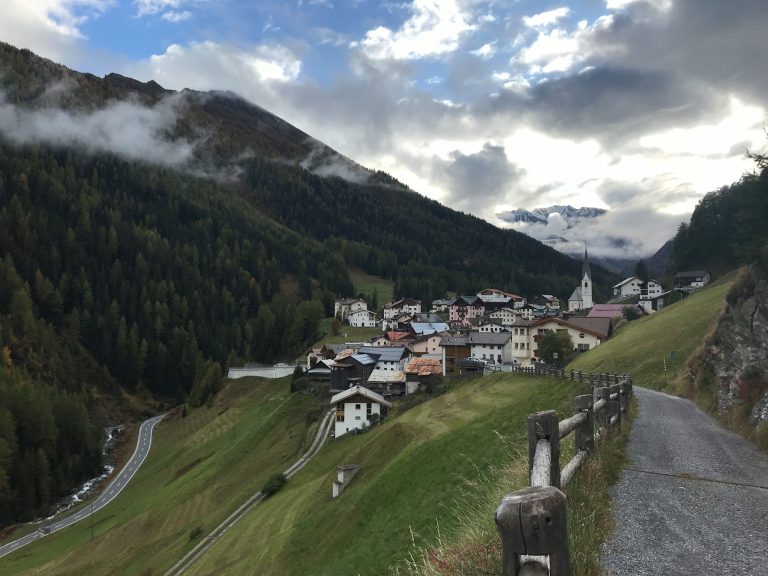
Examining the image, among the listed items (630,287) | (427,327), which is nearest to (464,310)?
(427,327)

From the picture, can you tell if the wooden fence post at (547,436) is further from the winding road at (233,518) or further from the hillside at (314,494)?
the winding road at (233,518)

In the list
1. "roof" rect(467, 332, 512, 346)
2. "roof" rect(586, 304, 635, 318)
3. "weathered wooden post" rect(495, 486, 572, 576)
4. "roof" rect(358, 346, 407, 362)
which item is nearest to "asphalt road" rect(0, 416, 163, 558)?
"roof" rect(358, 346, 407, 362)

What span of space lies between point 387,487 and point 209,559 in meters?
16.6

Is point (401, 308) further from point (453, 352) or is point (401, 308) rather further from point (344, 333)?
point (453, 352)

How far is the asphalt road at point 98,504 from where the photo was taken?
227ft

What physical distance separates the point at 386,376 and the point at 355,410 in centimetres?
1811

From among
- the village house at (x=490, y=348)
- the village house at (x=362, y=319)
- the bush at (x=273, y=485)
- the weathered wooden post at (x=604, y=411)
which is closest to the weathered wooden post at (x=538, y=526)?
the weathered wooden post at (x=604, y=411)

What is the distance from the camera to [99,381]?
155 m

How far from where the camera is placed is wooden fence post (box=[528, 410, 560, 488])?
6.79m

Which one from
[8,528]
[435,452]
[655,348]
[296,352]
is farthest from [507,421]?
[296,352]

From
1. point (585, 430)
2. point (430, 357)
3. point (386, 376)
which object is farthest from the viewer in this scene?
point (430, 357)

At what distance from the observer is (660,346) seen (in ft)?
183

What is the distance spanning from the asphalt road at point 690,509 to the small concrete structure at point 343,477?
2579 cm

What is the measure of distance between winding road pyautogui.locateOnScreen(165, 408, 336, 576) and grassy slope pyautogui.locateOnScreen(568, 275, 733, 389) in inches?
1301
